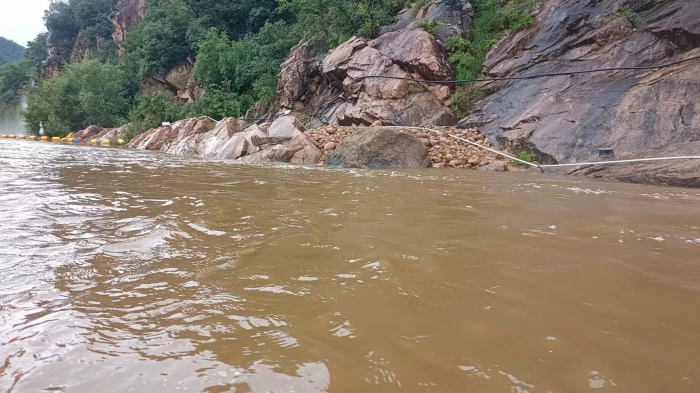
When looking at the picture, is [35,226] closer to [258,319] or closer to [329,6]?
[258,319]

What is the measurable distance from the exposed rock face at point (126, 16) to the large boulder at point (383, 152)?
3841cm

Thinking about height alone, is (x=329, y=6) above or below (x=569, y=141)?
above

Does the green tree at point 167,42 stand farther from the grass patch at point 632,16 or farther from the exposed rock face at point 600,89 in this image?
the grass patch at point 632,16

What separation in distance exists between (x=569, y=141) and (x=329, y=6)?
39.9 feet

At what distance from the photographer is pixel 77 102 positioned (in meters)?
28.2

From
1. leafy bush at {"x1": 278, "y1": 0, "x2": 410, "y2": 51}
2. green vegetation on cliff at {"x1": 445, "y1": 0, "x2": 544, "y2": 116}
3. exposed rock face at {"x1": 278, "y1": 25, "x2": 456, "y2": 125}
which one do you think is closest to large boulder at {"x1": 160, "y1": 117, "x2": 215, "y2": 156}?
exposed rock face at {"x1": 278, "y1": 25, "x2": 456, "y2": 125}

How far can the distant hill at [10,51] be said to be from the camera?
9324 centimetres

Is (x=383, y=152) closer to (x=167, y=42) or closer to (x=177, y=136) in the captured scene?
(x=177, y=136)

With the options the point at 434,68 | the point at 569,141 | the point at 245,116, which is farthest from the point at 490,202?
the point at 245,116

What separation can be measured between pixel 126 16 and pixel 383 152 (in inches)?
1609

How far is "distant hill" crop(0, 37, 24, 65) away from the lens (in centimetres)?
9324

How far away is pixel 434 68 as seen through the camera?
42.3ft

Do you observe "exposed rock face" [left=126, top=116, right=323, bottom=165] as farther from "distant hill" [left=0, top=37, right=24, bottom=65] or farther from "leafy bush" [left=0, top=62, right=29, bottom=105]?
"distant hill" [left=0, top=37, right=24, bottom=65]

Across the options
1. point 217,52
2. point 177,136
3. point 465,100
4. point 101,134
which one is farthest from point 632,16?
point 101,134
